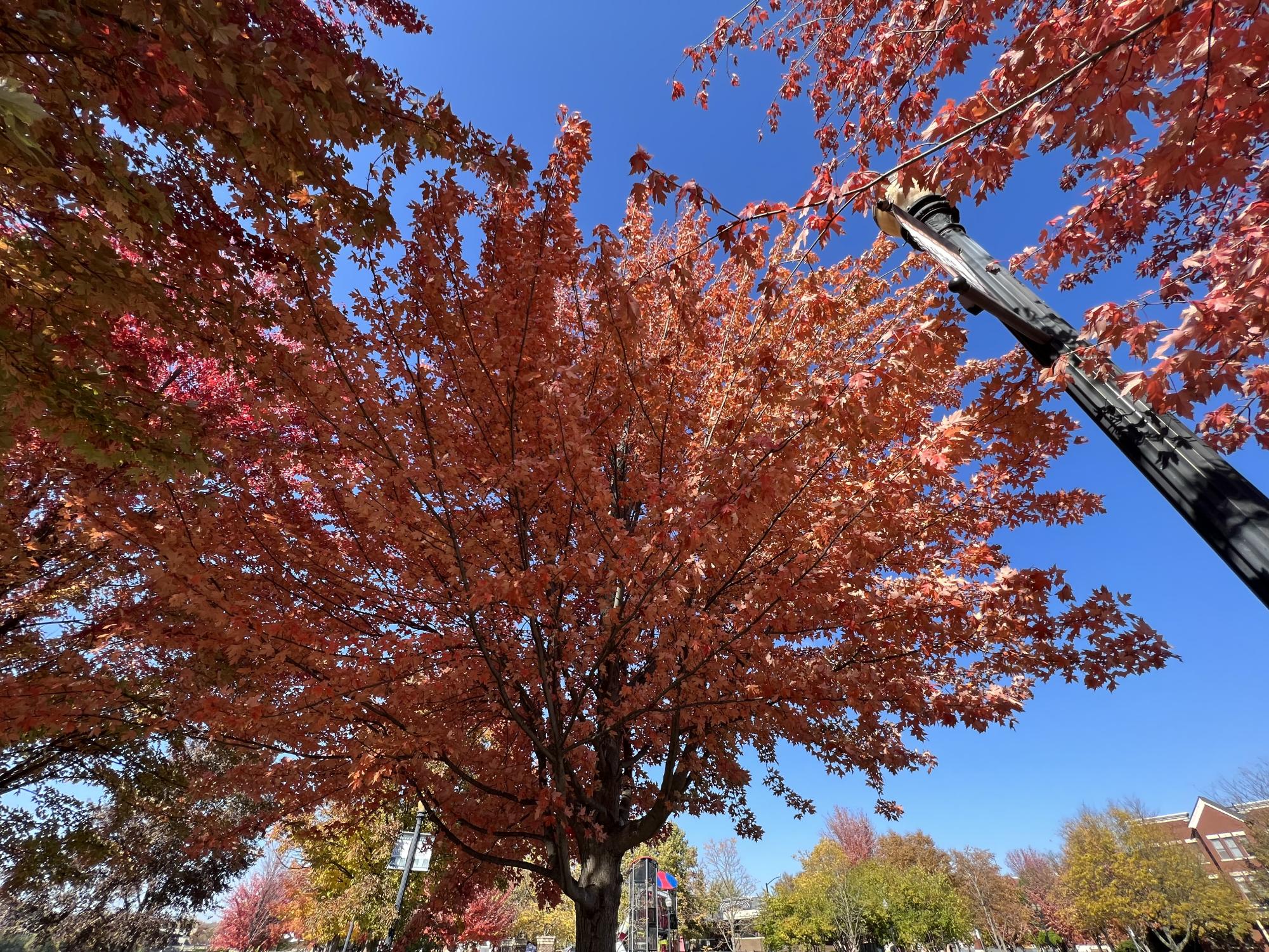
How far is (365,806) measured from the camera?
562 centimetres

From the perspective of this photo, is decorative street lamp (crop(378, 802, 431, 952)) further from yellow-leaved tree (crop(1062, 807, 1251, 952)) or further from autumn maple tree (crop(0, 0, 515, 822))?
yellow-leaved tree (crop(1062, 807, 1251, 952))

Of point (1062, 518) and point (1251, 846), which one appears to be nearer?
point (1062, 518)

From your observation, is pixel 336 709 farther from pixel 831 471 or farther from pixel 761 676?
pixel 831 471

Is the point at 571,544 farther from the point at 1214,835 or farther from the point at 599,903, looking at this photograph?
the point at 1214,835

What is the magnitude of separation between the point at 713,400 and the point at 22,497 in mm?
8358

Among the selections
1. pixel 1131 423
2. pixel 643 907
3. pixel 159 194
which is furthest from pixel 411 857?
pixel 643 907

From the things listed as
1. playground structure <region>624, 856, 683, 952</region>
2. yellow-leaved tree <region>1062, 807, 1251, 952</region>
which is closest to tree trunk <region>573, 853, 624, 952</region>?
playground structure <region>624, 856, 683, 952</region>

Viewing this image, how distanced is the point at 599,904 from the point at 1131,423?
18.0 ft

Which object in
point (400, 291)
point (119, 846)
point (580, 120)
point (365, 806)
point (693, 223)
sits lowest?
point (365, 806)

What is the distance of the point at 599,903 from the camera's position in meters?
4.88

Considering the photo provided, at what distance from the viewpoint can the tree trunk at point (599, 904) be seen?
4766mm

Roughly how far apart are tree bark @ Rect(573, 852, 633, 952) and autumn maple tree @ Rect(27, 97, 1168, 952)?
0.02m

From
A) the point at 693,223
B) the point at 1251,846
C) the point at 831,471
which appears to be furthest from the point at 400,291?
the point at 1251,846

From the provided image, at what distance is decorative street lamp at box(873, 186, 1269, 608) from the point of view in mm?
1827
